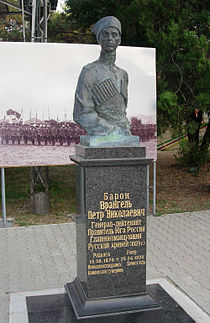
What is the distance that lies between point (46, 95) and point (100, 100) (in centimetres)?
362

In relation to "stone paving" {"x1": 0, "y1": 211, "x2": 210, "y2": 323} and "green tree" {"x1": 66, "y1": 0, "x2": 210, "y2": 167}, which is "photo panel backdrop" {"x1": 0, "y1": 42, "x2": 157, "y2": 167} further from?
"stone paving" {"x1": 0, "y1": 211, "x2": 210, "y2": 323}

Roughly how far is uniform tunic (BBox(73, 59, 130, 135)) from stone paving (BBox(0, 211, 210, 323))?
2421mm

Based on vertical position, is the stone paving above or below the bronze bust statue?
below

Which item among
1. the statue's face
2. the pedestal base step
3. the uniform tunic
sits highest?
the statue's face

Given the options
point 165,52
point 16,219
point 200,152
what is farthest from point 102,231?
point 200,152

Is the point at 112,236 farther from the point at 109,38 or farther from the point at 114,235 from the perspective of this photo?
the point at 109,38

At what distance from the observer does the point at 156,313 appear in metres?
4.27

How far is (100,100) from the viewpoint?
4.17 m

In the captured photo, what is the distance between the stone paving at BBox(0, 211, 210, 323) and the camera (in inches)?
210

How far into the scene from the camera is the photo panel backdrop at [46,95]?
7.38 metres

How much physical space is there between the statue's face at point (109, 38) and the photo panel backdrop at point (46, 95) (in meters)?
3.64

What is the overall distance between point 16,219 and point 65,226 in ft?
3.86

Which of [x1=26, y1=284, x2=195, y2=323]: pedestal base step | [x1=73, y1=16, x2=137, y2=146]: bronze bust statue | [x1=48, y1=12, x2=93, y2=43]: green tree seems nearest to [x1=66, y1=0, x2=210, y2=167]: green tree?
[x1=73, y1=16, x2=137, y2=146]: bronze bust statue

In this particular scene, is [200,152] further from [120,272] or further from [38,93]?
[120,272]
